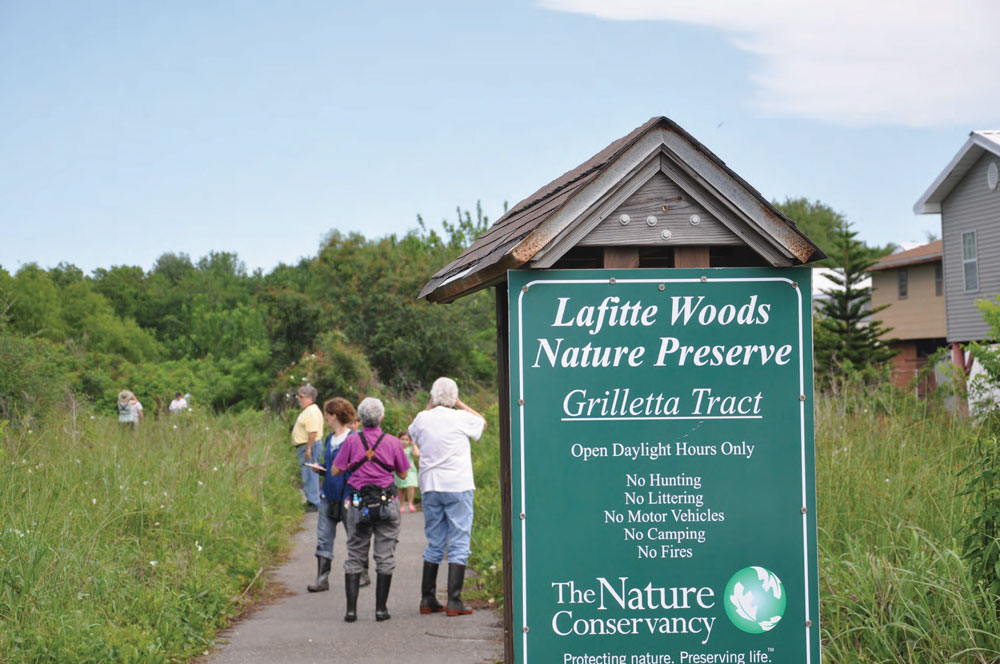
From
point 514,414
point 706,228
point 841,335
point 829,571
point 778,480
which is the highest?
point 841,335

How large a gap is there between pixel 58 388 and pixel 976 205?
2413 centimetres

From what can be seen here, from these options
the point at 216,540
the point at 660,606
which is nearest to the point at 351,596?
the point at 216,540

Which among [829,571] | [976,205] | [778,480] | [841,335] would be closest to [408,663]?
[829,571]

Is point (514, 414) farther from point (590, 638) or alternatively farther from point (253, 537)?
point (253, 537)

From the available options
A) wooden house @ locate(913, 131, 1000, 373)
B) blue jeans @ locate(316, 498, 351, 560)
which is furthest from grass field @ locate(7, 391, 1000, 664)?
wooden house @ locate(913, 131, 1000, 373)

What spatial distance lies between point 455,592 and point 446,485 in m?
0.84

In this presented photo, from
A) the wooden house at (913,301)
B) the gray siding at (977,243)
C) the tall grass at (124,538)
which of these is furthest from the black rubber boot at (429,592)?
the wooden house at (913,301)

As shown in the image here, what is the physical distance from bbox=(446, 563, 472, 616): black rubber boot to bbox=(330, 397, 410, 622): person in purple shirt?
19.0 inches

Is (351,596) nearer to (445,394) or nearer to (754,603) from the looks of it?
(445,394)

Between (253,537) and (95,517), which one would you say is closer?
(95,517)

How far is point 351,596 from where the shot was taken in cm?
784

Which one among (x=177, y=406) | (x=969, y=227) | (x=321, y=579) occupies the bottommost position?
(x=321, y=579)

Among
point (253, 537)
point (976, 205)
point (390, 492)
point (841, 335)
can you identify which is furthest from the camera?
point (841, 335)

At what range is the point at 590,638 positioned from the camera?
345 centimetres
